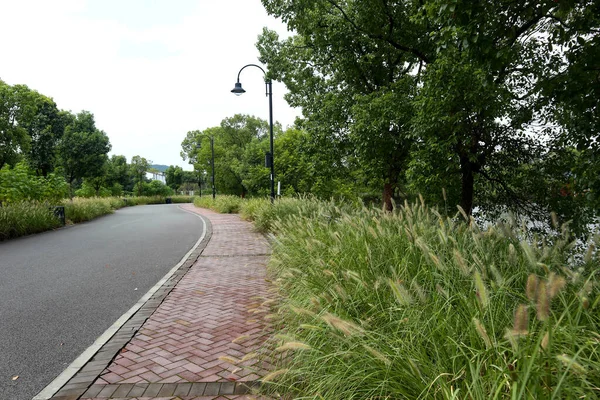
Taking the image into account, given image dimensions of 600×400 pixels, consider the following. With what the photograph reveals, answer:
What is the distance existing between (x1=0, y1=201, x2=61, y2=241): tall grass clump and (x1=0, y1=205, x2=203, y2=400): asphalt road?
1.20 meters

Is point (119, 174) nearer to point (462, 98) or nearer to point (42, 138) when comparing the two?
point (42, 138)

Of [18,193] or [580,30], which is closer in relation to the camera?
[580,30]

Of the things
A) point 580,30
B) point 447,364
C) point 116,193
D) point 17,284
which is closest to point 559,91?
point 580,30

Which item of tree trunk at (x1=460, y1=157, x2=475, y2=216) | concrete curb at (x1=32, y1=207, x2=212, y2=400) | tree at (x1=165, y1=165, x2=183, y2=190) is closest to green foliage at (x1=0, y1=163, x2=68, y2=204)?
concrete curb at (x1=32, y1=207, x2=212, y2=400)

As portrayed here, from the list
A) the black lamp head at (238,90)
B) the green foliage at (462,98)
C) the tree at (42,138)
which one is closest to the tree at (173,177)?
the tree at (42,138)

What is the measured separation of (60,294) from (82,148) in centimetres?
3334

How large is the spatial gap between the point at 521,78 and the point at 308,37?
727 cm

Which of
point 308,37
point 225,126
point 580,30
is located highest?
point 225,126

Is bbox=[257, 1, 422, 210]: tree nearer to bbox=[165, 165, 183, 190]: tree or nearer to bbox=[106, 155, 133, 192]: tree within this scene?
bbox=[106, 155, 133, 192]: tree

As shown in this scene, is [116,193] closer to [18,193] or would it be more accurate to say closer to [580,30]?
[18,193]

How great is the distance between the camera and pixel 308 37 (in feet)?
46.9

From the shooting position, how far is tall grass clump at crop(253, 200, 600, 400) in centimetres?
177

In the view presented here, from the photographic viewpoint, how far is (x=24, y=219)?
15.1 meters

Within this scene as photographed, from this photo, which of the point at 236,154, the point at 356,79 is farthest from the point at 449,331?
the point at 236,154
